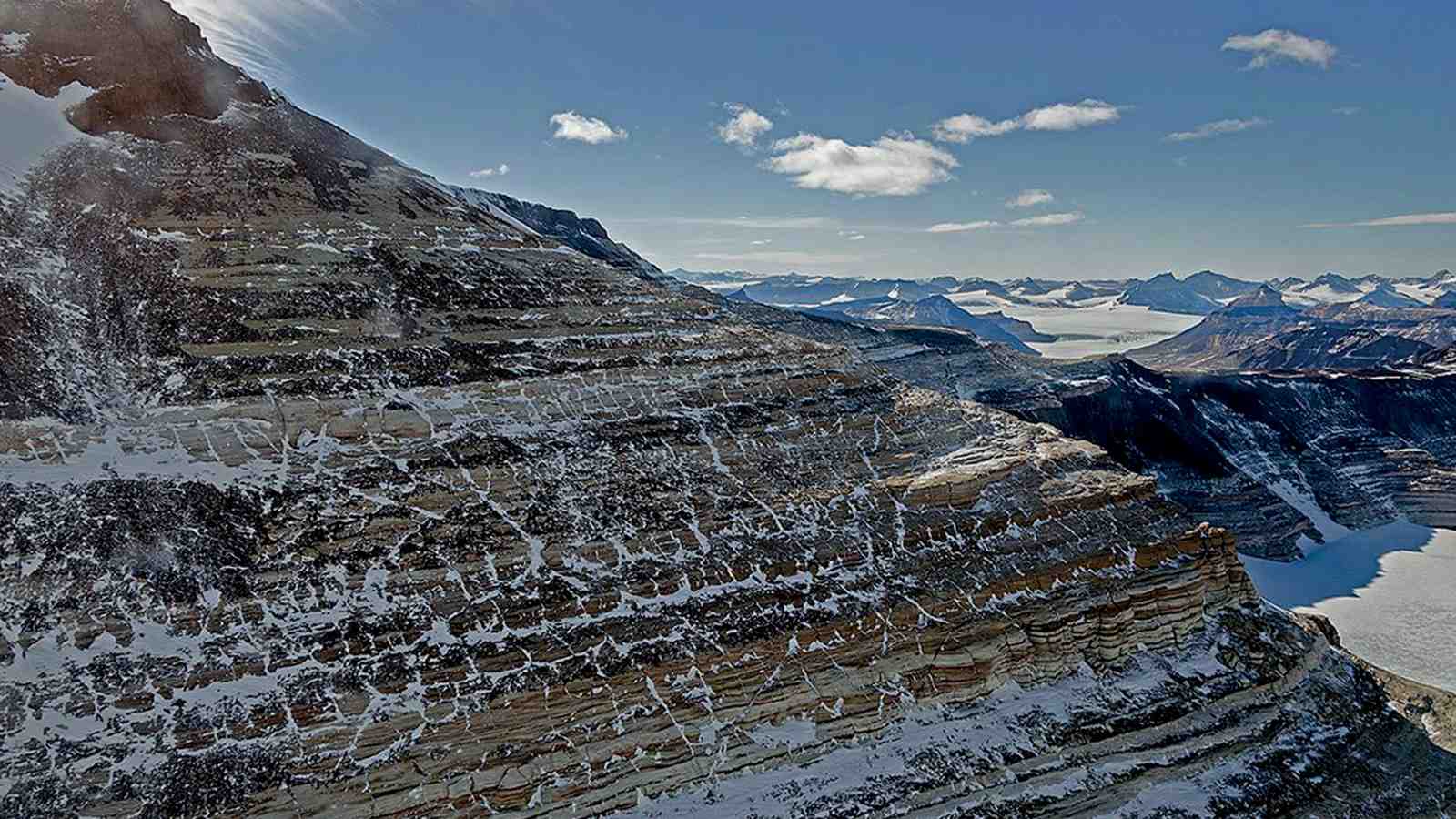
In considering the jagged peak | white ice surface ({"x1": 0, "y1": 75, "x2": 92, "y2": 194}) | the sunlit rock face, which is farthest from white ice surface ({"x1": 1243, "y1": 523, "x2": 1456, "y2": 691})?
the jagged peak

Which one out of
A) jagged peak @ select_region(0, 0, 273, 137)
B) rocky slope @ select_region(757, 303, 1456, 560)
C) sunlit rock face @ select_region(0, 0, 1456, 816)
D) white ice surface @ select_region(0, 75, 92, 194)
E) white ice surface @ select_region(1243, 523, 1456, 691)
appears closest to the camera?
sunlit rock face @ select_region(0, 0, 1456, 816)

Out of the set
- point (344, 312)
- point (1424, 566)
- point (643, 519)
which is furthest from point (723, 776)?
point (1424, 566)

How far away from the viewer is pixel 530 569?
67.8ft

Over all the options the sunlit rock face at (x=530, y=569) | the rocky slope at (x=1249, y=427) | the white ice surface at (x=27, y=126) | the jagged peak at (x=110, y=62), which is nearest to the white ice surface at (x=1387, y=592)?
the rocky slope at (x=1249, y=427)

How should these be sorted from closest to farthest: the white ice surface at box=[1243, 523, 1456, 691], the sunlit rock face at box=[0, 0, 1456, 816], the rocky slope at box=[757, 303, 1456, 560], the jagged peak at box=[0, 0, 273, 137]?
the sunlit rock face at box=[0, 0, 1456, 816]
the jagged peak at box=[0, 0, 273, 137]
the white ice surface at box=[1243, 523, 1456, 691]
the rocky slope at box=[757, 303, 1456, 560]

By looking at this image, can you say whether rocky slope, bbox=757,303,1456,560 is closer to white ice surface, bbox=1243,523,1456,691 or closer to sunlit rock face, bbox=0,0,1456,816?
white ice surface, bbox=1243,523,1456,691

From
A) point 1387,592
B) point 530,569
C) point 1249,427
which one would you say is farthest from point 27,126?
point 1249,427

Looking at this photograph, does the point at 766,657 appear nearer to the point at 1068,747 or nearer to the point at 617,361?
the point at 1068,747

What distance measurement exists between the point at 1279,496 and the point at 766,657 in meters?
61.0

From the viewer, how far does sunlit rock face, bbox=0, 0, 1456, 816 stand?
56.1 ft

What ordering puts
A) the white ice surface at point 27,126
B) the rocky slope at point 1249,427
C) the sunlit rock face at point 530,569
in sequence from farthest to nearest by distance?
the rocky slope at point 1249,427 → the white ice surface at point 27,126 → the sunlit rock face at point 530,569

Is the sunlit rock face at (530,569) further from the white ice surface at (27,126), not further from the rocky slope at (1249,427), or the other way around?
the rocky slope at (1249,427)

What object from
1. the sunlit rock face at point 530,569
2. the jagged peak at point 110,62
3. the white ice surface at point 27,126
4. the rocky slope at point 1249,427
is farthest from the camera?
the rocky slope at point 1249,427

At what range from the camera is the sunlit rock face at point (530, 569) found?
17094 millimetres
